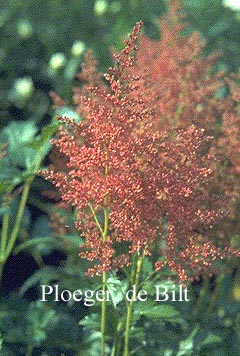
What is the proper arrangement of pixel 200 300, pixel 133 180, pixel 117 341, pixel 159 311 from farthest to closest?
pixel 200 300
pixel 117 341
pixel 159 311
pixel 133 180

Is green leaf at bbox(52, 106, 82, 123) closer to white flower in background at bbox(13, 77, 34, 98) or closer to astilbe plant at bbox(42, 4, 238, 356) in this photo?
astilbe plant at bbox(42, 4, 238, 356)

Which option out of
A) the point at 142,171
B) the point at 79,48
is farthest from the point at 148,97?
the point at 79,48

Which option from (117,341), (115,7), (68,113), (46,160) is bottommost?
(117,341)

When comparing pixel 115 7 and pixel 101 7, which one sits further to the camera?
pixel 115 7

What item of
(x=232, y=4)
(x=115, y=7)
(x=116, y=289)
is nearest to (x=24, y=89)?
(x=115, y=7)

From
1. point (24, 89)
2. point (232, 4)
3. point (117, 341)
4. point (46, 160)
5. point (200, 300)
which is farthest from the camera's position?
point (232, 4)

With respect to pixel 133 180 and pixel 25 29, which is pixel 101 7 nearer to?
pixel 25 29

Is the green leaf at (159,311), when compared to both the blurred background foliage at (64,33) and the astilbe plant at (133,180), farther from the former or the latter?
the blurred background foliage at (64,33)

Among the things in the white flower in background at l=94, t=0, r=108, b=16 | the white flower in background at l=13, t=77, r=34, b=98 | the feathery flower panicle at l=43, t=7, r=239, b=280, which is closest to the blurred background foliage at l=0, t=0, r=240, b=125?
the white flower in background at l=94, t=0, r=108, b=16

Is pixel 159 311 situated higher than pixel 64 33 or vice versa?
pixel 64 33

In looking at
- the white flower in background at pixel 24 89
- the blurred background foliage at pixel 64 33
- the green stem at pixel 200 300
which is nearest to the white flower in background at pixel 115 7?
the blurred background foliage at pixel 64 33
